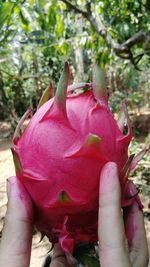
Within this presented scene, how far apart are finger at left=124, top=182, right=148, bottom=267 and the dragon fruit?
0.08m

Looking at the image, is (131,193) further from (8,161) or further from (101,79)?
(8,161)

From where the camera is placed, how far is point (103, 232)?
0.64 metres

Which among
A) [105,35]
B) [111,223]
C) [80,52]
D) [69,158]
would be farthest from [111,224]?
[80,52]

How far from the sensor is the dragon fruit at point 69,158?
658 millimetres

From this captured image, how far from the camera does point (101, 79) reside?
0.72 m

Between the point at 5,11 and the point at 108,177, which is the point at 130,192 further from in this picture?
the point at 5,11

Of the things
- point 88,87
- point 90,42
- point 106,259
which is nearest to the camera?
point 106,259

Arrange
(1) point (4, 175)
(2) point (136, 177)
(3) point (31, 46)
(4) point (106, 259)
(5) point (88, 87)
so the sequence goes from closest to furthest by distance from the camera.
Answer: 1. (4) point (106, 259)
2. (5) point (88, 87)
3. (2) point (136, 177)
4. (1) point (4, 175)
5. (3) point (31, 46)

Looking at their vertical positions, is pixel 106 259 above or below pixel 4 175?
above

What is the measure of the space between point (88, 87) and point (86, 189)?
7.9 inches

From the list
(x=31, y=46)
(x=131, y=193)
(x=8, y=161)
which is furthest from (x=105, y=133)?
(x=31, y=46)

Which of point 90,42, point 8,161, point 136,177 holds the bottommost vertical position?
point 8,161

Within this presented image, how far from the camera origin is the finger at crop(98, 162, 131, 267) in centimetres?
63

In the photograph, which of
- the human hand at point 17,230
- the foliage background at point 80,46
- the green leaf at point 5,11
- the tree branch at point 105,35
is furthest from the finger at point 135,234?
the tree branch at point 105,35
